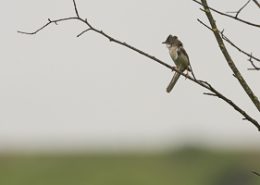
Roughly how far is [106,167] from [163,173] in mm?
1812

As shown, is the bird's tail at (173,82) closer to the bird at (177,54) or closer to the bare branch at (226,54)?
the bird at (177,54)

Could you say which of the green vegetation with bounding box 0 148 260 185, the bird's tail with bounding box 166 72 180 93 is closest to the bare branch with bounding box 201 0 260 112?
the bird's tail with bounding box 166 72 180 93

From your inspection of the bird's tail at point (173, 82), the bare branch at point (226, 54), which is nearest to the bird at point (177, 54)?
the bird's tail at point (173, 82)

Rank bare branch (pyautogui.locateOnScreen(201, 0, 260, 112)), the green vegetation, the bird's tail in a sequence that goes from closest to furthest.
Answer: bare branch (pyautogui.locateOnScreen(201, 0, 260, 112)), the bird's tail, the green vegetation

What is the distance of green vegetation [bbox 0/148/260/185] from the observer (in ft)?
114

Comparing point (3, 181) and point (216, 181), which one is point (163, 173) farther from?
point (3, 181)

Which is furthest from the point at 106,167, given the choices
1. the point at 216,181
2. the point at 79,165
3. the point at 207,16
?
the point at 207,16

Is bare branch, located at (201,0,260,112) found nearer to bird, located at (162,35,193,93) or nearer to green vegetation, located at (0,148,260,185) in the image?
bird, located at (162,35,193,93)

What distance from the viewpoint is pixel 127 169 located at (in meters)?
36.3

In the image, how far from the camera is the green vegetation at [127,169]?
34.8m

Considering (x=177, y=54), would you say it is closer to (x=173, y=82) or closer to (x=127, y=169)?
(x=173, y=82)

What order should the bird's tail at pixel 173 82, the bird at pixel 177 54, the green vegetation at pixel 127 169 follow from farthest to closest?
the green vegetation at pixel 127 169 → the bird at pixel 177 54 → the bird's tail at pixel 173 82

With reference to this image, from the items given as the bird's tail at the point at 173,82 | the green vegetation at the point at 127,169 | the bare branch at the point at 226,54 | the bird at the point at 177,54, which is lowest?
the bare branch at the point at 226,54

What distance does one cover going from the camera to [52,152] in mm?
39625
